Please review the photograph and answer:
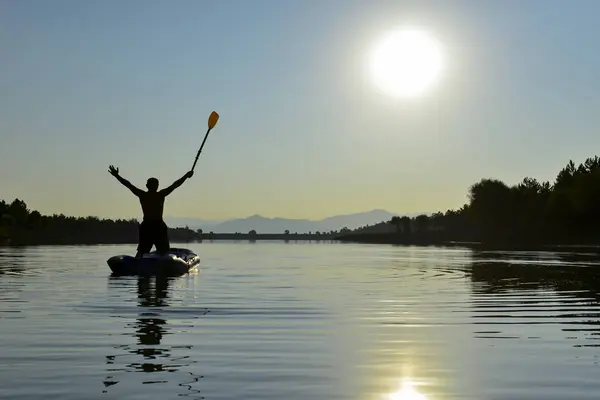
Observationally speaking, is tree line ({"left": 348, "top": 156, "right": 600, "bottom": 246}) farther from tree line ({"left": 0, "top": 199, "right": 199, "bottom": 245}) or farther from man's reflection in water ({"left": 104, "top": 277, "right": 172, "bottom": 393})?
man's reflection in water ({"left": 104, "top": 277, "right": 172, "bottom": 393})

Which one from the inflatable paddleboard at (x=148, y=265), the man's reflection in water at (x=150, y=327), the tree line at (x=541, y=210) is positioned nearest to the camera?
the man's reflection in water at (x=150, y=327)

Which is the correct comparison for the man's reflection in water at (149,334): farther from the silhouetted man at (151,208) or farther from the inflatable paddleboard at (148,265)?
the silhouetted man at (151,208)

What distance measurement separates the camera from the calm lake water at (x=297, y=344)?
11.1 meters

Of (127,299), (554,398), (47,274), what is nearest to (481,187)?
(47,274)

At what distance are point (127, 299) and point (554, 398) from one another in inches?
639

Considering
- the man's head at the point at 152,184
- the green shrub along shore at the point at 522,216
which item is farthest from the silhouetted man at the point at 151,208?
the green shrub along shore at the point at 522,216

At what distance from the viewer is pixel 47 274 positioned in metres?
38.3

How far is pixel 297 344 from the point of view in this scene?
15258mm

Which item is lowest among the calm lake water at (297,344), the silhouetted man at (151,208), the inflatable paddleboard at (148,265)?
the calm lake water at (297,344)

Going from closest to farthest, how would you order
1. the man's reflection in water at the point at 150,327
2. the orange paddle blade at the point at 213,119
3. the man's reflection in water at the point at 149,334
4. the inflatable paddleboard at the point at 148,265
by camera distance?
1. the man's reflection in water at the point at 149,334
2. the man's reflection in water at the point at 150,327
3. the inflatable paddleboard at the point at 148,265
4. the orange paddle blade at the point at 213,119

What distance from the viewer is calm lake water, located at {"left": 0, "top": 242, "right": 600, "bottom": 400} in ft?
36.3

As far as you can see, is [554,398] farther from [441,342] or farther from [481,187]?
[481,187]

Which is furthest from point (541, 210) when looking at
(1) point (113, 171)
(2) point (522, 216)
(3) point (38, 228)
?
(1) point (113, 171)

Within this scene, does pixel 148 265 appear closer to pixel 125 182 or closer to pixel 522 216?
pixel 125 182
